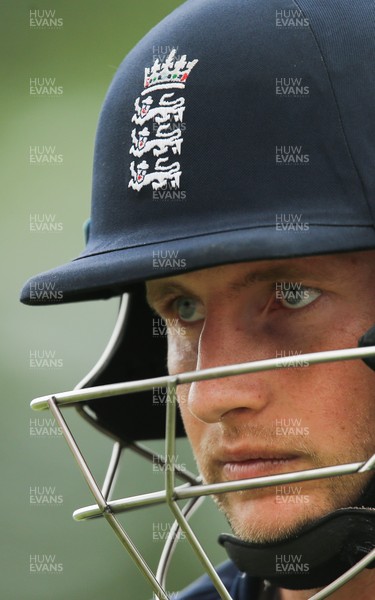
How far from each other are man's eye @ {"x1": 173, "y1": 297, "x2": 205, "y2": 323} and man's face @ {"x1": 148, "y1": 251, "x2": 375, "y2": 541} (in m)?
0.11

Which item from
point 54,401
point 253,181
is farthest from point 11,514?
point 253,181

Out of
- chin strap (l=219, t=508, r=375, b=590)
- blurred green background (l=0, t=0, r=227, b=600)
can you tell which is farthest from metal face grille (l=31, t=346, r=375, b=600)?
blurred green background (l=0, t=0, r=227, b=600)

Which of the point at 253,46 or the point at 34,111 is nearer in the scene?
the point at 253,46

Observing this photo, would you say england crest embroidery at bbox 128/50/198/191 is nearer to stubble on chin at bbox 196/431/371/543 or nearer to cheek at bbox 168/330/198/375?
cheek at bbox 168/330/198/375

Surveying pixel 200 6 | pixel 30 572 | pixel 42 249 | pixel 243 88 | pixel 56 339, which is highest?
pixel 200 6

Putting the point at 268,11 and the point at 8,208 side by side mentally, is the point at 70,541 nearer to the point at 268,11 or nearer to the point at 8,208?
the point at 8,208

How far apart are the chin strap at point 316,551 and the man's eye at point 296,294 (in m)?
0.27

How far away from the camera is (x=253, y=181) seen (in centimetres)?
149

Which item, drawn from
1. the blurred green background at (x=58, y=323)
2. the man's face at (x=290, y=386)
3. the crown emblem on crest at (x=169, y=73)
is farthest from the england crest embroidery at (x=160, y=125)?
the blurred green background at (x=58, y=323)

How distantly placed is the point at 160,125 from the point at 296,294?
284mm

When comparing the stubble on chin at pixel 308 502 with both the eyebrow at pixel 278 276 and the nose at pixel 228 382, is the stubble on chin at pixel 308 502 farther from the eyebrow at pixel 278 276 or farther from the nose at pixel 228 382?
the eyebrow at pixel 278 276

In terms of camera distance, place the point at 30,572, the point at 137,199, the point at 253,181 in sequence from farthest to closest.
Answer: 1. the point at 30,572
2. the point at 137,199
3. the point at 253,181

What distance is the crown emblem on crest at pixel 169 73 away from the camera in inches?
61.8

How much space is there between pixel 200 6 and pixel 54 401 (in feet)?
1.90
